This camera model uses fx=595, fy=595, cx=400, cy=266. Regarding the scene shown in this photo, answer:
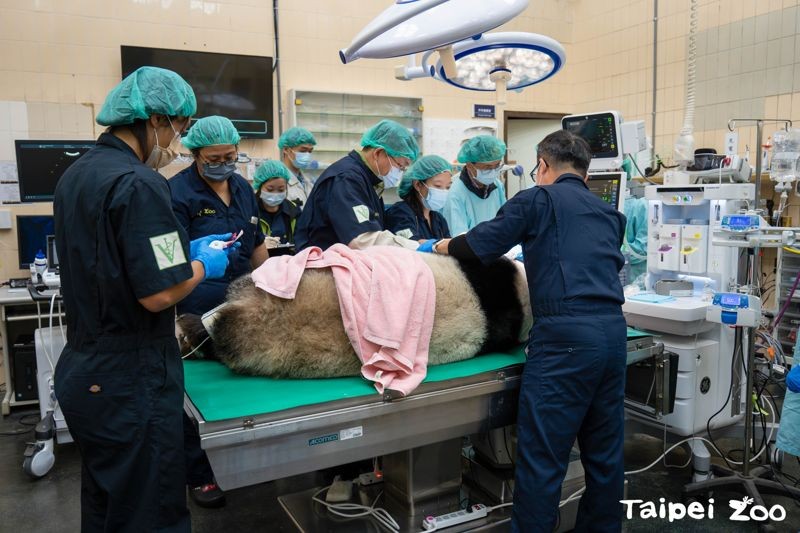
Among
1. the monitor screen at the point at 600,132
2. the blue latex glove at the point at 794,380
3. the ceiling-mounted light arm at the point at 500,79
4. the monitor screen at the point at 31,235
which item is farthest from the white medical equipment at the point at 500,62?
the monitor screen at the point at 31,235

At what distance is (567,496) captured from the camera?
95.7 inches

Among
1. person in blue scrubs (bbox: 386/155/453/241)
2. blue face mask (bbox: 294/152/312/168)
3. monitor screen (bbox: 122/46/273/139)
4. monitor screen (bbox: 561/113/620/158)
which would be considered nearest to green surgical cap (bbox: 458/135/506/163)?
person in blue scrubs (bbox: 386/155/453/241)

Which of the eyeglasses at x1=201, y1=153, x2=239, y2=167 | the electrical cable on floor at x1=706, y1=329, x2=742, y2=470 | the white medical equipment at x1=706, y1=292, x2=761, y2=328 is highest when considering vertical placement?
the eyeglasses at x1=201, y1=153, x2=239, y2=167

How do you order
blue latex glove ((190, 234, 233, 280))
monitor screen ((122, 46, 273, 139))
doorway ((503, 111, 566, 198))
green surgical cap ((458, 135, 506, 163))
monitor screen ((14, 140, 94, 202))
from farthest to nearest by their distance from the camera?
1. doorway ((503, 111, 566, 198))
2. monitor screen ((122, 46, 273, 139))
3. monitor screen ((14, 140, 94, 202))
4. green surgical cap ((458, 135, 506, 163))
5. blue latex glove ((190, 234, 233, 280))

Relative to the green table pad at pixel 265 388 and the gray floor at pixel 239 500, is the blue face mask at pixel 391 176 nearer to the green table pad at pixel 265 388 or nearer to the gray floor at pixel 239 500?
the green table pad at pixel 265 388

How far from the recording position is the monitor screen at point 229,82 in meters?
4.90

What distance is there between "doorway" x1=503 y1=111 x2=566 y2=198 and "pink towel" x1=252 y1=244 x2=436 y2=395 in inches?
198

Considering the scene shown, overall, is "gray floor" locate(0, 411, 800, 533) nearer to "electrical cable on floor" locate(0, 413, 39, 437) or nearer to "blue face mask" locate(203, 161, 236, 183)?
"electrical cable on floor" locate(0, 413, 39, 437)

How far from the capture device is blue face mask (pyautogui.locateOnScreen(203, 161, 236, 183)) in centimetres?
250

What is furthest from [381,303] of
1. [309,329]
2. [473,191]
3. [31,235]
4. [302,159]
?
[31,235]

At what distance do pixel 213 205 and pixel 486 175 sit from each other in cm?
167

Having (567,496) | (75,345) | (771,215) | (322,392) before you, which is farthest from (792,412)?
(771,215)

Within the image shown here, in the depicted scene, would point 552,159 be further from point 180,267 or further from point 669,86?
point 669,86

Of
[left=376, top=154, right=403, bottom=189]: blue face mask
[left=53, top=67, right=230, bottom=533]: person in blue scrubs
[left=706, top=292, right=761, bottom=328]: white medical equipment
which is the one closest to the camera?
[left=53, top=67, right=230, bottom=533]: person in blue scrubs
